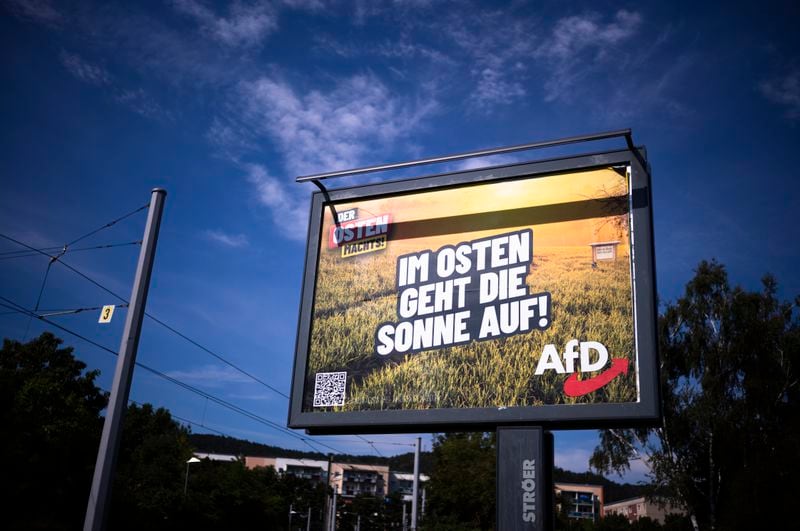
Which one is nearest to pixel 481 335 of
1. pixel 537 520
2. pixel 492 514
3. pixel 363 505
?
pixel 537 520

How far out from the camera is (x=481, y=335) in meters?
9.88

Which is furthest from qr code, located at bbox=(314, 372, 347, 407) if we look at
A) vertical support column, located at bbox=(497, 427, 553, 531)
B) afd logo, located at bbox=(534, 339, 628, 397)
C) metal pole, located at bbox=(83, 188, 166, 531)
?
afd logo, located at bbox=(534, 339, 628, 397)

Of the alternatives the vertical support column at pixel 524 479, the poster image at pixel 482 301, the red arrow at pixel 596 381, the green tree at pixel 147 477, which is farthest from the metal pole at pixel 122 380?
the green tree at pixel 147 477

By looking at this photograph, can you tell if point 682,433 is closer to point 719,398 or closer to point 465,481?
point 719,398

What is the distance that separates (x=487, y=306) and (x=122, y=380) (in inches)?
202

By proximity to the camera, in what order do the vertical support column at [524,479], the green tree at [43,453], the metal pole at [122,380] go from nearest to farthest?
the vertical support column at [524,479], the metal pole at [122,380], the green tree at [43,453]

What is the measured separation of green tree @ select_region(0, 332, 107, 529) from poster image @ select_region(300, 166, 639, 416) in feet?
43.1

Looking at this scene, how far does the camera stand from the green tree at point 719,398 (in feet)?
89.9

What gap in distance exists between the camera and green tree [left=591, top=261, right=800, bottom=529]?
27406 mm

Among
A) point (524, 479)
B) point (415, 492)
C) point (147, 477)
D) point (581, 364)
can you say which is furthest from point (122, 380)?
point (147, 477)

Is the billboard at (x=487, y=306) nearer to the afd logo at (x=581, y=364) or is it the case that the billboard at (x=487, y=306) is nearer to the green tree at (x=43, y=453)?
the afd logo at (x=581, y=364)

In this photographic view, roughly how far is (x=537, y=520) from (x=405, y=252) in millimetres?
4488

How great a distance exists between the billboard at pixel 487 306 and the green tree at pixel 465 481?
32353 mm

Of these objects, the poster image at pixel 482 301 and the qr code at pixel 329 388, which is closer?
the poster image at pixel 482 301
